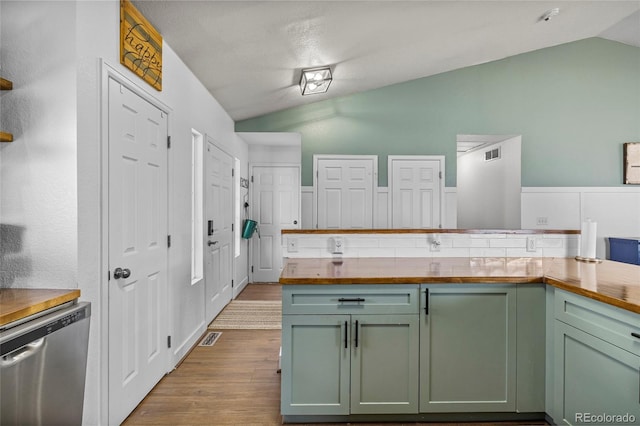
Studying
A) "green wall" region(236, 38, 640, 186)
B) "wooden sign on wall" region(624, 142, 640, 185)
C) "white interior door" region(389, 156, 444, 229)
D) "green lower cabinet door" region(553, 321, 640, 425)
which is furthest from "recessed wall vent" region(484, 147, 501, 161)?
"green lower cabinet door" region(553, 321, 640, 425)

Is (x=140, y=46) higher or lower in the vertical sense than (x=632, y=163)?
higher

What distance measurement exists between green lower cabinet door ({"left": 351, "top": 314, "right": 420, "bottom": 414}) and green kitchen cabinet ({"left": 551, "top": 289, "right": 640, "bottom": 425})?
71cm

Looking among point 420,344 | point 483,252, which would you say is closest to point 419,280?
point 420,344

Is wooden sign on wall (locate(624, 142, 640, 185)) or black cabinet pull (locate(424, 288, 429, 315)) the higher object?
wooden sign on wall (locate(624, 142, 640, 185))

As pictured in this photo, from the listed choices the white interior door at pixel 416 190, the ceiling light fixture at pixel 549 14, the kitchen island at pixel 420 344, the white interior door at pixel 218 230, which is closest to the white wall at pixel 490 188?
the white interior door at pixel 416 190

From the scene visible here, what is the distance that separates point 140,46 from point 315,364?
2.10m

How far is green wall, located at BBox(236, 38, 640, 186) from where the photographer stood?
4.56 m

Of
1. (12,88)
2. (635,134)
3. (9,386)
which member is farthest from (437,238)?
(635,134)

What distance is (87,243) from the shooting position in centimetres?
158

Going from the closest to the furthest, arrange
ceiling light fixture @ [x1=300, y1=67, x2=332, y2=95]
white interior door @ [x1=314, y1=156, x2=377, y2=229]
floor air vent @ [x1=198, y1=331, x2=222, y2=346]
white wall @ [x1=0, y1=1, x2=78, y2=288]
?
white wall @ [x1=0, y1=1, x2=78, y2=288] < floor air vent @ [x1=198, y1=331, x2=222, y2=346] < ceiling light fixture @ [x1=300, y1=67, x2=332, y2=95] < white interior door @ [x1=314, y1=156, x2=377, y2=229]

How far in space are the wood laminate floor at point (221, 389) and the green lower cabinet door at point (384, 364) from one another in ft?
1.80

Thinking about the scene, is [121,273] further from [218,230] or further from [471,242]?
[471,242]

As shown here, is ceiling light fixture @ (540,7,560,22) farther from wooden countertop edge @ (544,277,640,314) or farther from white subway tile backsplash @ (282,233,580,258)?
wooden countertop edge @ (544,277,640,314)

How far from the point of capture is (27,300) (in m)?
1.30
